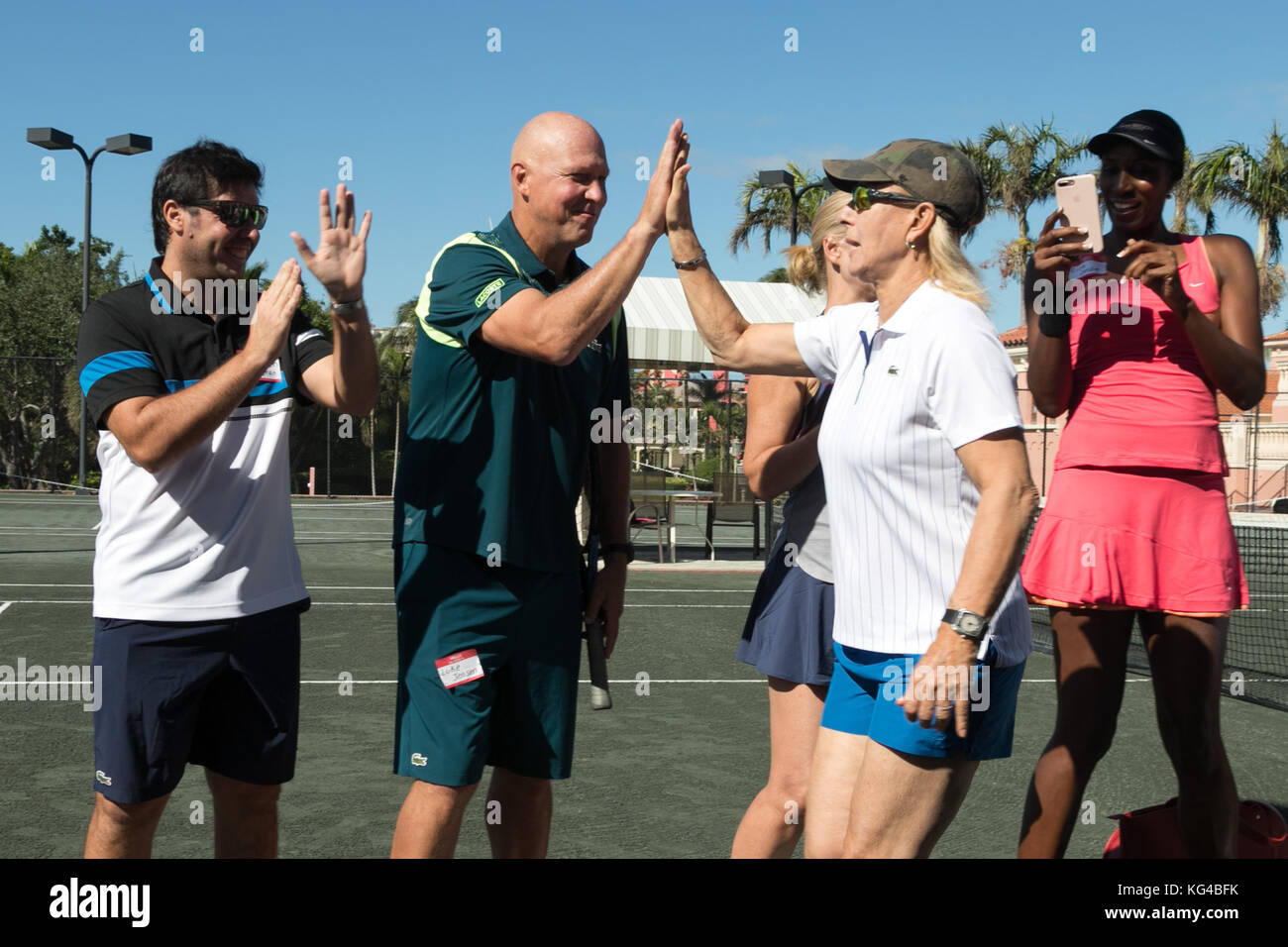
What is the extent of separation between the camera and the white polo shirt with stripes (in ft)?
8.83

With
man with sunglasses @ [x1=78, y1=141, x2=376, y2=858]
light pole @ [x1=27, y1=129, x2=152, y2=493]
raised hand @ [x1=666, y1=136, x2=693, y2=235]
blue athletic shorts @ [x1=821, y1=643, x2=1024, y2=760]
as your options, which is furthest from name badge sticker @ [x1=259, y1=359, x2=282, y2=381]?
light pole @ [x1=27, y1=129, x2=152, y2=493]

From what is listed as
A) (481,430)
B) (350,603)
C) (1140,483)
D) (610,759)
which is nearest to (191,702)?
(481,430)

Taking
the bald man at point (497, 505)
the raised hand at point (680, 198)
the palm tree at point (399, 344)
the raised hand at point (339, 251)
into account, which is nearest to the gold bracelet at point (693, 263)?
the raised hand at point (680, 198)

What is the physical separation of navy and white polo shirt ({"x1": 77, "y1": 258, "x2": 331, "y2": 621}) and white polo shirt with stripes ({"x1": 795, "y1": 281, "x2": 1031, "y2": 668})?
1457 mm

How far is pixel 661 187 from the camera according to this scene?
3096 millimetres

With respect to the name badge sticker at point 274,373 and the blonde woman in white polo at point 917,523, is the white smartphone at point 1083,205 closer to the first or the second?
the blonde woman in white polo at point 917,523

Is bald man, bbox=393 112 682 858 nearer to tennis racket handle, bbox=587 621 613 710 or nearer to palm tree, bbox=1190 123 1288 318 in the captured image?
tennis racket handle, bbox=587 621 613 710

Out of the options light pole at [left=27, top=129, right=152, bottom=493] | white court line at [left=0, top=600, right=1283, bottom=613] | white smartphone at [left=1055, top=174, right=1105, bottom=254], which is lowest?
white court line at [left=0, top=600, right=1283, bottom=613]

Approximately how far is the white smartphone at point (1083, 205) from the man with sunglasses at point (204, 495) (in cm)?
192

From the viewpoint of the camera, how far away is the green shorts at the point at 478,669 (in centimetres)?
317

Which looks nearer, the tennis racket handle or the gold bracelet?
the gold bracelet

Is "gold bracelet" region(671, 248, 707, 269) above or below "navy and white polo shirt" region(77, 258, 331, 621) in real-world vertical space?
above

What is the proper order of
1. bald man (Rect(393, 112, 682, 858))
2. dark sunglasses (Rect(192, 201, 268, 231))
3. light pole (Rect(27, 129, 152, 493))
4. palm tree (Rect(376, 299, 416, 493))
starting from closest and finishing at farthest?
bald man (Rect(393, 112, 682, 858)) < dark sunglasses (Rect(192, 201, 268, 231)) < light pole (Rect(27, 129, 152, 493)) < palm tree (Rect(376, 299, 416, 493))

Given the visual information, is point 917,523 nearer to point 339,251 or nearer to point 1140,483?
point 1140,483
